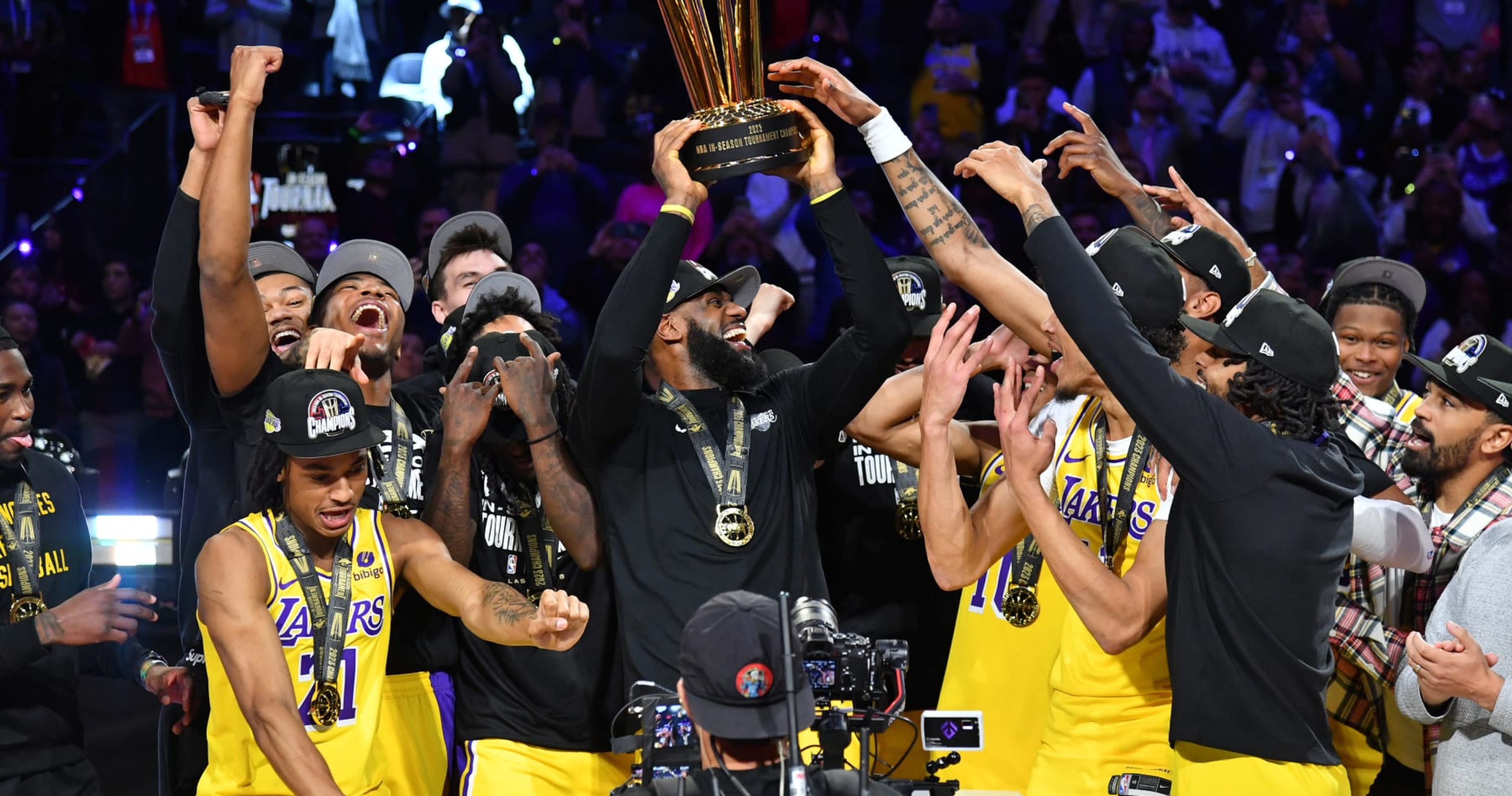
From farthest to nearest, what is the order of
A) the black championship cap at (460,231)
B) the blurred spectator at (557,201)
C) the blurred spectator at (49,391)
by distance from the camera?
1. the blurred spectator at (557,201)
2. the blurred spectator at (49,391)
3. the black championship cap at (460,231)

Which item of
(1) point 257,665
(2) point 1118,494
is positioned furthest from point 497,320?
(2) point 1118,494

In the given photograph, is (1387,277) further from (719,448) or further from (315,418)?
(315,418)

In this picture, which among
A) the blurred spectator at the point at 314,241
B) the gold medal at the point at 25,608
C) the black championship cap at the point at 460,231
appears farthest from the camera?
the blurred spectator at the point at 314,241

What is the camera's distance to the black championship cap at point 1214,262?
4617mm

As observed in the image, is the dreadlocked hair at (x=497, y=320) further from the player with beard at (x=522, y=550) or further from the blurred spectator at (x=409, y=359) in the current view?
the blurred spectator at (x=409, y=359)

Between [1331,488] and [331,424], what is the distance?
2397 millimetres

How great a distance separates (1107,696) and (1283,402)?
3.30ft

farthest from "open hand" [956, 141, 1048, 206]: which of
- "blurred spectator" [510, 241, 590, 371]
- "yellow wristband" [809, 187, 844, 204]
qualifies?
"blurred spectator" [510, 241, 590, 371]

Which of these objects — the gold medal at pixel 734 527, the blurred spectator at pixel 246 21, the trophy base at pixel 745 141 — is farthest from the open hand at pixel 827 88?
the blurred spectator at pixel 246 21

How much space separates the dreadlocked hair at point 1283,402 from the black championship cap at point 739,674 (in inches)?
53.3

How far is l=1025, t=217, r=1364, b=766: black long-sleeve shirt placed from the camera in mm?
3371

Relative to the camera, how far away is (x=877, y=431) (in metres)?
4.79

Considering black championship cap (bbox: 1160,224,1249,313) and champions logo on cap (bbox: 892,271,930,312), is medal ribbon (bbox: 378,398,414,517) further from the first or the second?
black championship cap (bbox: 1160,224,1249,313)

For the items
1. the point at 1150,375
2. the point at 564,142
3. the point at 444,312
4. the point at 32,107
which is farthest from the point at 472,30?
the point at 1150,375
